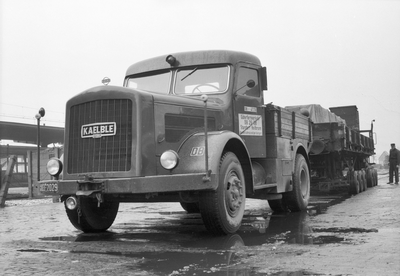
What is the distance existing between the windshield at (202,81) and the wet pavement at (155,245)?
223cm

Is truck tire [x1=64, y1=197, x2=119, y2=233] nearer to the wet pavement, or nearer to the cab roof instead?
the wet pavement

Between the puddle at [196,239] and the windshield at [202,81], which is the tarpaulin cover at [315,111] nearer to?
the puddle at [196,239]

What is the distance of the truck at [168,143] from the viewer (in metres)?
6.45

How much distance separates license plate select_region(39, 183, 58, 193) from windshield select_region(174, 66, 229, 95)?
2.51m

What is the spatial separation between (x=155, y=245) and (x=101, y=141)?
5.36ft

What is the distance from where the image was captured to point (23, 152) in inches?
2111

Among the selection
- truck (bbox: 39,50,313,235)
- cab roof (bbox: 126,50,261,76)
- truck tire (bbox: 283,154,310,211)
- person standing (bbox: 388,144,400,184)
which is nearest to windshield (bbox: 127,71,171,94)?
truck (bbox: 39,50,313,235)

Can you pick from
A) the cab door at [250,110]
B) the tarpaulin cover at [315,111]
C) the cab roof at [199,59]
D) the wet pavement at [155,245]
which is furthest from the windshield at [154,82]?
the tarpaulin cover at [315,111]

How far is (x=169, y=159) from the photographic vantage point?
20.9 feet

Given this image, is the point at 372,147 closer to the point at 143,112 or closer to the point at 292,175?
the point at 292,175

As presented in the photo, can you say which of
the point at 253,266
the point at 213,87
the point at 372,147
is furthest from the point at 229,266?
the point at 372,147

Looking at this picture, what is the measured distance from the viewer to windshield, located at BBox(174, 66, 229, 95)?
26.8ft

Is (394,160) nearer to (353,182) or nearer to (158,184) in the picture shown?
(353,182)

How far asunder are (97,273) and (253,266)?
4.70 ft
